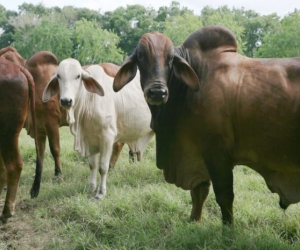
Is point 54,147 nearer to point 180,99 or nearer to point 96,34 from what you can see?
point 180,99

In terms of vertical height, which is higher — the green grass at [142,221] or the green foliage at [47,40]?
the green grass at [142,221]

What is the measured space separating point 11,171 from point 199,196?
165 cm

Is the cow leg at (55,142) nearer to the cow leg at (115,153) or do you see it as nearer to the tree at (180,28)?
the cow leg at (115,153)

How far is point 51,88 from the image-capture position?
14.3ft

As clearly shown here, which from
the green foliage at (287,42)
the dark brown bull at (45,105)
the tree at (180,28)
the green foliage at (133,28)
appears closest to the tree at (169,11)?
the green foliage at (133,28)

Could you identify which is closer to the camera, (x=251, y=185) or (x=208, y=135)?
(x=208, y=135)

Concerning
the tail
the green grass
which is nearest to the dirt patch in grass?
the green grass

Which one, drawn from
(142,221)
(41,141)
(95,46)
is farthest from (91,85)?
(95,46)

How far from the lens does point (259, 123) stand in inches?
111

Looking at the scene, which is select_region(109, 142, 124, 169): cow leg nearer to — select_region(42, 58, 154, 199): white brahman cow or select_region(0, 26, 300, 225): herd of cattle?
select_region(42, 58, 154, 199): white brahman cow

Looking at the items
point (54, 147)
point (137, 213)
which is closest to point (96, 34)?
point (54, 147)

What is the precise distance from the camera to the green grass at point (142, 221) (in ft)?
10.1

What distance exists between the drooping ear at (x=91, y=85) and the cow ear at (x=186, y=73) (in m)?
1.44

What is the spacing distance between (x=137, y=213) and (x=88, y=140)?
3.91 feet
